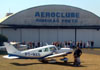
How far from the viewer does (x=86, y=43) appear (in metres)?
52.1

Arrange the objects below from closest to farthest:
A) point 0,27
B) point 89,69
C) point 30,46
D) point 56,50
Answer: point 89,69 → point 56,50 → point 30,46 → point 0,27

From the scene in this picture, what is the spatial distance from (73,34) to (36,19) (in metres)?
8.15

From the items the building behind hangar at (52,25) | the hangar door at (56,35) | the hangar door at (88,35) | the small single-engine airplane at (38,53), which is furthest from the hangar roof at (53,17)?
the small single-engine airplane at (38,53)

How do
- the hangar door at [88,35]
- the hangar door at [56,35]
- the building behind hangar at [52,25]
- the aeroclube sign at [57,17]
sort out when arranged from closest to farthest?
the building behind hangar at [52,25] → the hangar door at [56,35] → the aeroclube sign at [57,17] → the hangar door at [88,35]

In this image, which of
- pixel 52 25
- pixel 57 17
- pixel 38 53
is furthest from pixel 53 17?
pixel 38 53

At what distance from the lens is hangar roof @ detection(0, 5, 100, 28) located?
167 ft

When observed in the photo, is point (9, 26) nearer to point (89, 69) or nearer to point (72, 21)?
point (72, 21)

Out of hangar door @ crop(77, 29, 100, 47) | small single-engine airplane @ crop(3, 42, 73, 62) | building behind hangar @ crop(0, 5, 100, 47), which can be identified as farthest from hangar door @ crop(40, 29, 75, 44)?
small single-engine airplane @ crop(3, 42, 73, 62)

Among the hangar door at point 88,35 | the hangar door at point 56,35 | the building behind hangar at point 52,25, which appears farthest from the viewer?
the hangar door at point 88,35

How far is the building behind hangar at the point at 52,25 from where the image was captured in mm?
50781

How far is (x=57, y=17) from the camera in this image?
52531 millimetres

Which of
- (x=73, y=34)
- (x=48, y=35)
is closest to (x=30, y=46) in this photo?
(x=48, y=35)

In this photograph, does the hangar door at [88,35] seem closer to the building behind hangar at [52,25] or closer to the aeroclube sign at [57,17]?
the building behind hangar at [52,25]

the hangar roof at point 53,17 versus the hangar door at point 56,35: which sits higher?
the hangar roof at point 53,17
